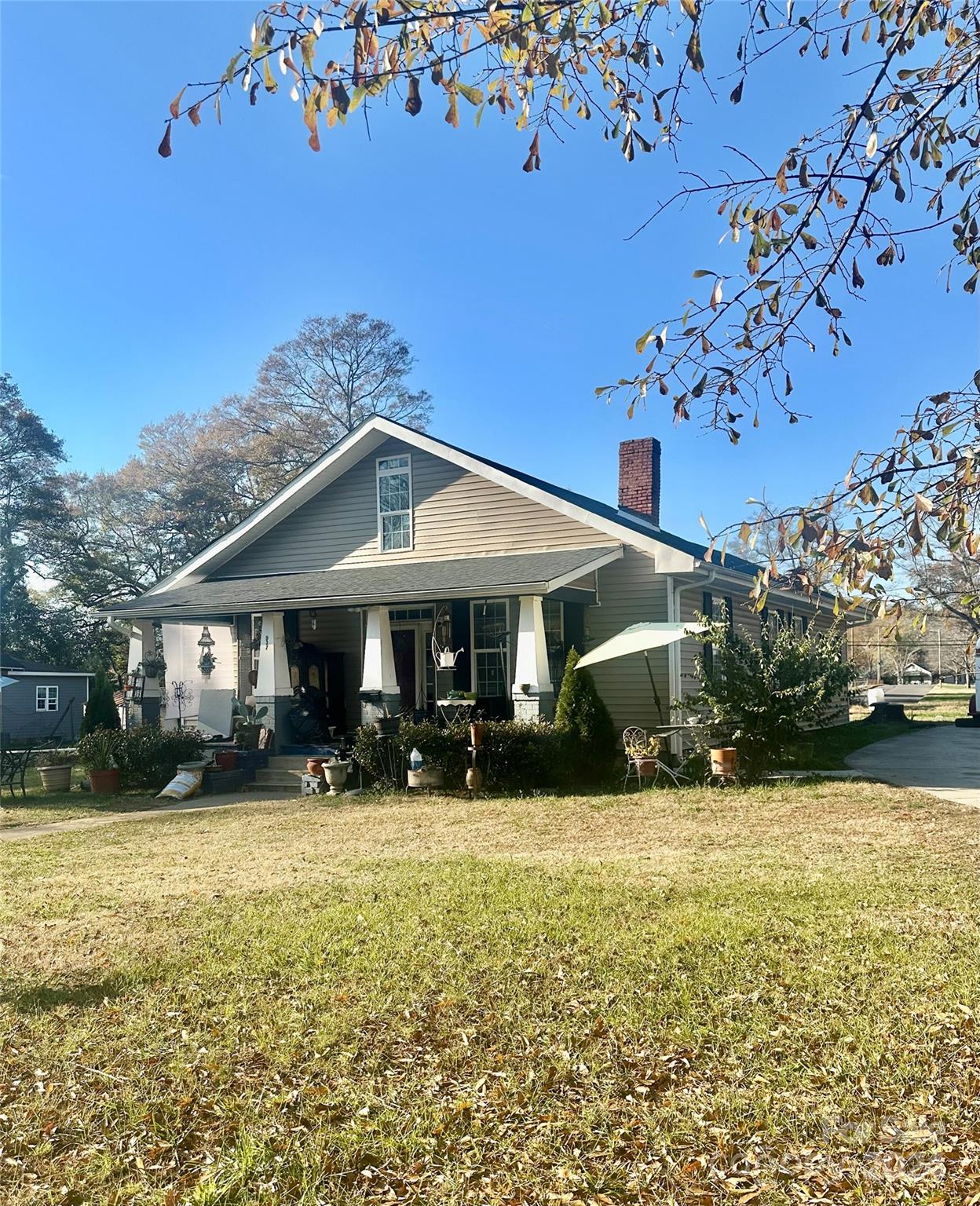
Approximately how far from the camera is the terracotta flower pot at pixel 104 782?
1496 cm

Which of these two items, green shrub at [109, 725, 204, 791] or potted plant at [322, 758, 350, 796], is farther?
green shrub at [109, 725, 204, 791]

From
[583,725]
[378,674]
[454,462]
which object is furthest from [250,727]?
[583,725]

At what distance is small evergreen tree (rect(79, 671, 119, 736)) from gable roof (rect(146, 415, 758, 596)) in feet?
8.71

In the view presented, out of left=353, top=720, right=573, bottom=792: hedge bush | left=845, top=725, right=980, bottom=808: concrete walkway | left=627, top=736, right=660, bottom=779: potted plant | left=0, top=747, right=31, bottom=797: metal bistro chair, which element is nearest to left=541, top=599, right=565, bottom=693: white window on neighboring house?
left=353, top=720, right=573, bottom=792: hedge bush

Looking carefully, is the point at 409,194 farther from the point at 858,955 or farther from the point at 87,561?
the point at 87,561

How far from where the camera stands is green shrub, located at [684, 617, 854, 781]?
41.3 ft

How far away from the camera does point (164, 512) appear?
119ft

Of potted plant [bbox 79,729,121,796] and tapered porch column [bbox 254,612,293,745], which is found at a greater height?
tapered porch column [bbox 254,612,293,745]

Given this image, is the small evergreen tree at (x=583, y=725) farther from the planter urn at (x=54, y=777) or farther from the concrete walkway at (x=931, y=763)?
the planter urn at (x=54, y=777)

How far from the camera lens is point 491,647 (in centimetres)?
1597

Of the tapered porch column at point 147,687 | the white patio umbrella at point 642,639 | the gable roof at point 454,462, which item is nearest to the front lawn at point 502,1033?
the white patio umbrella at point 642,639

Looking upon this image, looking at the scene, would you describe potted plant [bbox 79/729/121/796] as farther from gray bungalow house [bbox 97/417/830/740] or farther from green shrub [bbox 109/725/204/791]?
gray bungalow house [bbox 97/417/830/740]

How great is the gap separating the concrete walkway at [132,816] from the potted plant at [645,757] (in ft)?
18.1

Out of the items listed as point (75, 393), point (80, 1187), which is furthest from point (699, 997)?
point (75, 393)
